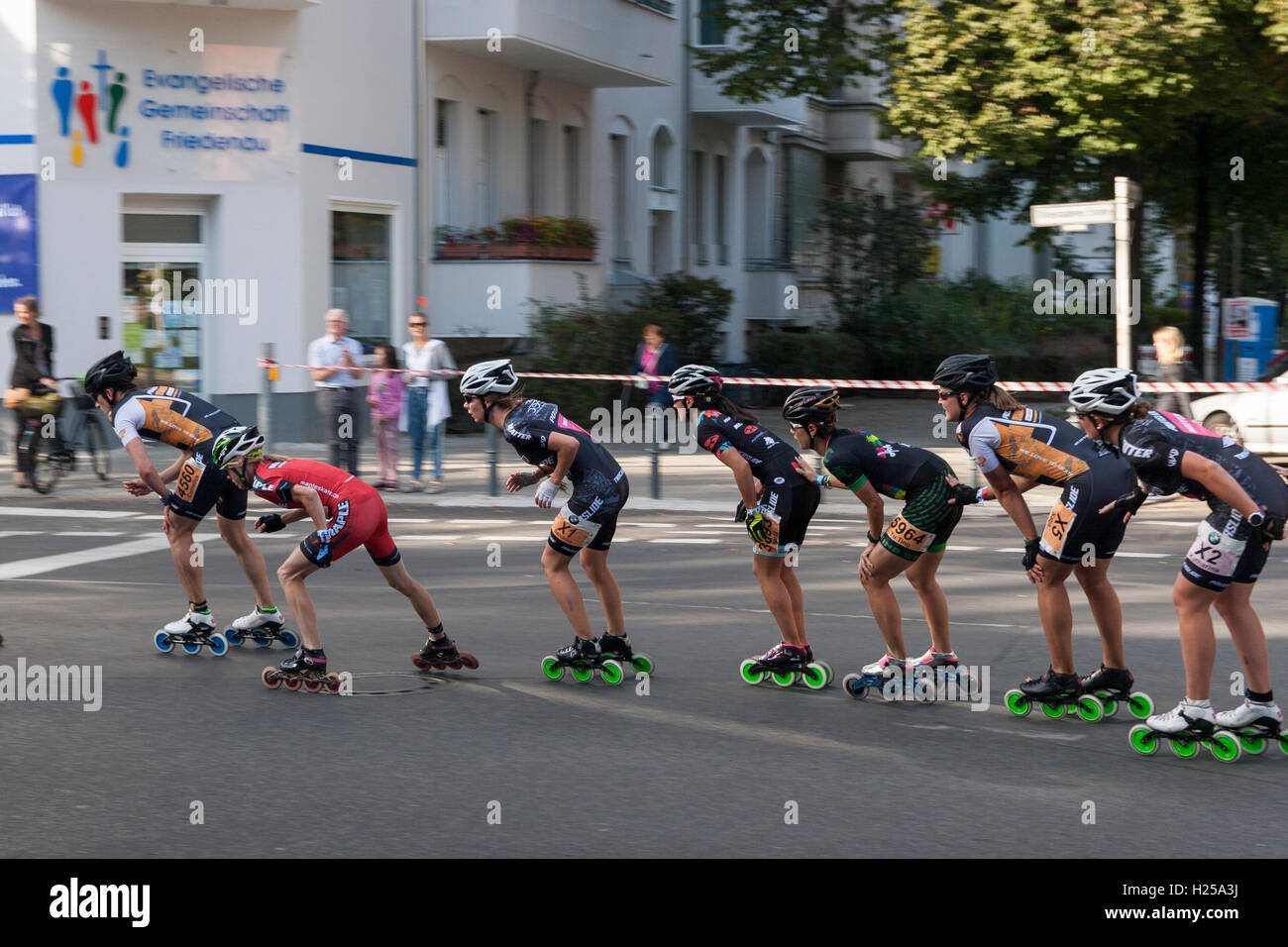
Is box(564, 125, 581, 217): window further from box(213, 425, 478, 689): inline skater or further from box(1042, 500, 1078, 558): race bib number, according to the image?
box(1042, 500, 1078, 558): race bib number

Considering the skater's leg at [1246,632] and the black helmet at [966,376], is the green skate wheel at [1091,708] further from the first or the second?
the black helmet at [966,376]

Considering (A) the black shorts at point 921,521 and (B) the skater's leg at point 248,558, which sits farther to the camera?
(B) the skater's leg at point 248,558

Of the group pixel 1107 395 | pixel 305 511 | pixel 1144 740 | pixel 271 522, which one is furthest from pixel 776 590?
pixel 271 522

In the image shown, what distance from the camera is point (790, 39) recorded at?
25.3 metres

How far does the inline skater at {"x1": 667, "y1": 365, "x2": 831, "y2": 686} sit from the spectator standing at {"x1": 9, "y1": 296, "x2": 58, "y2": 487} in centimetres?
1028

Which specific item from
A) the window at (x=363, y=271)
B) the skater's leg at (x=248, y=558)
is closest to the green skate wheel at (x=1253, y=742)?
the skater's leg at (x=248, y=558)

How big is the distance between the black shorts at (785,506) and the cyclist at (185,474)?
117 inches

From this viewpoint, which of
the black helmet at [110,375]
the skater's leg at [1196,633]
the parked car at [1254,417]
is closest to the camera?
the skater's leg at [1196,633]

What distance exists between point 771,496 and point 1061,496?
1516mm

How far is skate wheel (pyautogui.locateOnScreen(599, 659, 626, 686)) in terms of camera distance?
816 cm

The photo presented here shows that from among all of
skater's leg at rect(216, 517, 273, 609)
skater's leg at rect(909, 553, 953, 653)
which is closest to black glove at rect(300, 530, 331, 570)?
skater's leg at rect(216, 517, 273, 609)

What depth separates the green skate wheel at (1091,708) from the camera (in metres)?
7.37

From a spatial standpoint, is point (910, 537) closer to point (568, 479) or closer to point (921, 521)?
point (921, 521)

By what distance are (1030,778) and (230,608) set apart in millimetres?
5688
